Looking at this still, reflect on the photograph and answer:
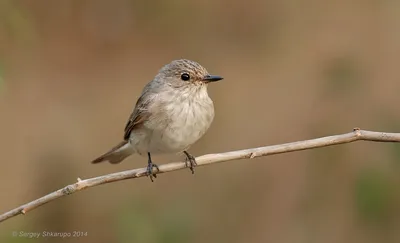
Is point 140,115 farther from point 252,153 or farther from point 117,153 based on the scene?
point 252,153

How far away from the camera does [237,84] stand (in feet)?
24.7

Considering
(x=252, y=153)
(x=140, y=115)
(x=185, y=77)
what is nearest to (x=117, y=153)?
(x=140, y=115)

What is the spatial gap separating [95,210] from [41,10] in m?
2.86

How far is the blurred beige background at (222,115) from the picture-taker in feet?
16.3

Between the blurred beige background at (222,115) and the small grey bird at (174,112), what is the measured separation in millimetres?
853

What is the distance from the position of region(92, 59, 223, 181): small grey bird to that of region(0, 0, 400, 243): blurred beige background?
2.80ft

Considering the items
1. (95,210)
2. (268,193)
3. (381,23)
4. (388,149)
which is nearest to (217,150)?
(268,193)

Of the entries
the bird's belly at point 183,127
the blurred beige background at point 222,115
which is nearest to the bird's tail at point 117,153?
the blurred beige background at point 222,115

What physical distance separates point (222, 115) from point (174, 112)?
9.84 feet

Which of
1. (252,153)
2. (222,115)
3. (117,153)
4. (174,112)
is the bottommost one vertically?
(252,153)

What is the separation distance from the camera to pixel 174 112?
3.97m

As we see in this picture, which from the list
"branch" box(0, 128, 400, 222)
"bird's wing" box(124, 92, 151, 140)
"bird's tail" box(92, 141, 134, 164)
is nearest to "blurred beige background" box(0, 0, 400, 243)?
"bird's tail" box(92, 141, 134, 164)

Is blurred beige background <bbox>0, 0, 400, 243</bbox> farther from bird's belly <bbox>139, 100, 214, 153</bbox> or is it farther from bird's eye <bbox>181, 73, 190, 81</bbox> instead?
bird's eye <bbox>181, 73, 190, 81</bbox>

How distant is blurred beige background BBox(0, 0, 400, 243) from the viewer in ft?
16.3
